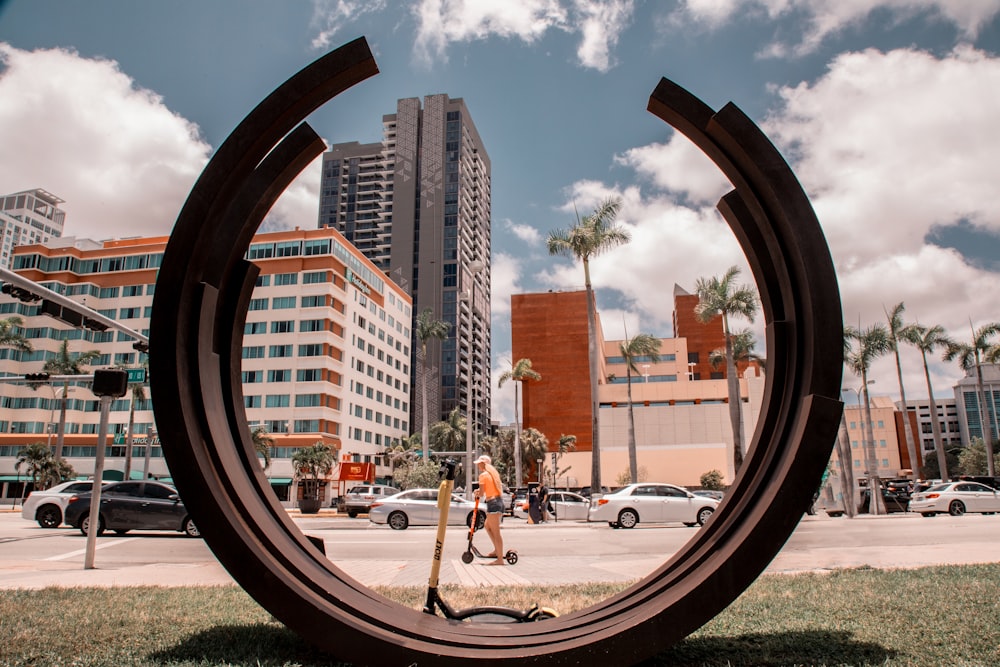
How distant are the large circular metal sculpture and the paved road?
466 centimetres

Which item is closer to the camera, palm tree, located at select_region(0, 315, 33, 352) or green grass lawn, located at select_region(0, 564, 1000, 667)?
green grass lawn, located at select_region(0, 564, 1000, 667)

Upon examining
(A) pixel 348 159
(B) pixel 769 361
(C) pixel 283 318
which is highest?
(A) pixel 348 159

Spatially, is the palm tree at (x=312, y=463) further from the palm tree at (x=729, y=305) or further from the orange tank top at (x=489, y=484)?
the orange tank top at (x=489, y=484)

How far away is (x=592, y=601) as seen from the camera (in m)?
7.41

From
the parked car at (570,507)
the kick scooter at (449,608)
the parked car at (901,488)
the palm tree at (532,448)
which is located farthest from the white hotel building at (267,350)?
the kick scooter at (449,608)

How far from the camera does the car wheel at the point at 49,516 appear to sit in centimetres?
2072

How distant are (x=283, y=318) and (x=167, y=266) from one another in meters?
65.7

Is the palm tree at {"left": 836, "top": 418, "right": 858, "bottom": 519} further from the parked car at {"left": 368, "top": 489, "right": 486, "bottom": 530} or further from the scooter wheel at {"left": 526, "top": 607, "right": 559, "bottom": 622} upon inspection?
the scooter wheel at {"left": 526, "top": 607, "right": 559, "bottom": 622}

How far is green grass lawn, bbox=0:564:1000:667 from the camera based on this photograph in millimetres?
4863

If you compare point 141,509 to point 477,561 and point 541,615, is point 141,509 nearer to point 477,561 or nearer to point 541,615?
point 477,561

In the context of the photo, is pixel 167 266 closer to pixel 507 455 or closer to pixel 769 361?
pixel 769 361

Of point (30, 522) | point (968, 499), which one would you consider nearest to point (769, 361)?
point (30, 522)

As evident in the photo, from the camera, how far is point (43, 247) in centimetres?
7694

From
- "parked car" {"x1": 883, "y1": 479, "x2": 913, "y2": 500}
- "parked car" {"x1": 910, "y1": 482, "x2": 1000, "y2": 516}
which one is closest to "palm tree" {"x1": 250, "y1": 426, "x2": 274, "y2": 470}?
"parked car" {"x1": 883, "y1": 479, "x2": 913, "y2": 500}
